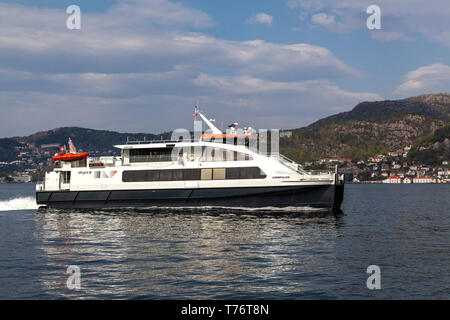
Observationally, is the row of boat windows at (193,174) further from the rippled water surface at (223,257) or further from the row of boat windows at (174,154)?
the rippled water surface at (223,257)

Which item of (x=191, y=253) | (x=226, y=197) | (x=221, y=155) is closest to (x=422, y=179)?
(x=221, y=155)

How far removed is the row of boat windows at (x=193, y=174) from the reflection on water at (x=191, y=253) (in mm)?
3070

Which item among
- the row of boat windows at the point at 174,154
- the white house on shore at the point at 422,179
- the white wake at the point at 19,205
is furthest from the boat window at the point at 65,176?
the white house on shore at the point at 422,179

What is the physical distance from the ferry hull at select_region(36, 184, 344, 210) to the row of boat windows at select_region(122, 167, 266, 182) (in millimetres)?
894

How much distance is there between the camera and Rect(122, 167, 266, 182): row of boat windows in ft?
106

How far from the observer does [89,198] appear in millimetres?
35281

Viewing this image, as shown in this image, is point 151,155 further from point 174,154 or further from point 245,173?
point 245,173

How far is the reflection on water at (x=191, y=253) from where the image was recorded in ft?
44.1

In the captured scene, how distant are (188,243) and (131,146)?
658 inches

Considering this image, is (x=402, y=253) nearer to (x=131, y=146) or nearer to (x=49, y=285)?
(x=49, y=285)
